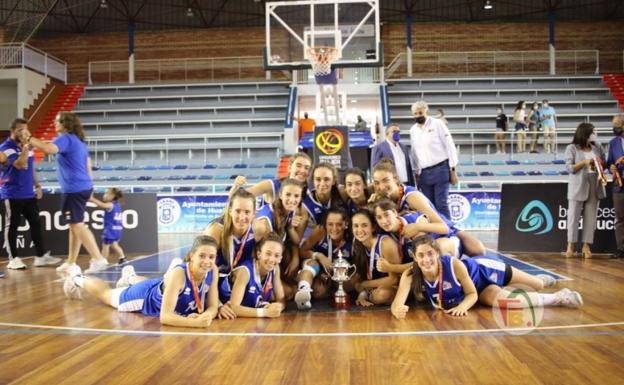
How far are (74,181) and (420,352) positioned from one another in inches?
180

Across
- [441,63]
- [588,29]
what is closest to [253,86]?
[441,63]

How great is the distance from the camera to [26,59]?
19234 millimetres

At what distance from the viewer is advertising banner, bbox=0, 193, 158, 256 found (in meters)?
8.03

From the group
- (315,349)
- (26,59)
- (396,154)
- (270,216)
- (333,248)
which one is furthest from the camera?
(26,59)

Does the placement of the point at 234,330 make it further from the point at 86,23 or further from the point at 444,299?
the point at 86,23

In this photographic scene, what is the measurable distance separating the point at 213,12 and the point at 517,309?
2125 cm

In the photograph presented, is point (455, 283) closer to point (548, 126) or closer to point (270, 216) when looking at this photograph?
point (270, 216)

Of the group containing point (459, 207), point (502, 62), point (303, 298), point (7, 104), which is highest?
point (502, 62)

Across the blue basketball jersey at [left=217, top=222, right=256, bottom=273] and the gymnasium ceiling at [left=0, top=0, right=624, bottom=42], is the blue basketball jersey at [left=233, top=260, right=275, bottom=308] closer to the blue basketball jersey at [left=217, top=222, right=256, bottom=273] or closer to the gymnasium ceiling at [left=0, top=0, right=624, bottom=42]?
the blue basketball jersey at [left=217, top=222, right=256, bottom=273]

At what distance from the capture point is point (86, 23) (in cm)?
2303

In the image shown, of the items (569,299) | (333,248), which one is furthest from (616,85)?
(333,248)

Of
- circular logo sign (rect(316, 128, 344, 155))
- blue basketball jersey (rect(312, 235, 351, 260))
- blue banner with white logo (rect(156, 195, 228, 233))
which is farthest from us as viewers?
blue banner with white logo (rect(156, 195, 228, 233))

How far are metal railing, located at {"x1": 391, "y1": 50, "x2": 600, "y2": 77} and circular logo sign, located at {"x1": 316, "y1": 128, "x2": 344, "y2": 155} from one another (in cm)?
1128

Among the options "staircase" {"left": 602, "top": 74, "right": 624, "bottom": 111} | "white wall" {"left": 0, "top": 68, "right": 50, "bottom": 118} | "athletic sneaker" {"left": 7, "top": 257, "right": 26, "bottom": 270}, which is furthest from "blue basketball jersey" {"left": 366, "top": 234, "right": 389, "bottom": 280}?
"white wall" {"left": 0, "top": 68, "right": 50, "bottom": 118}
